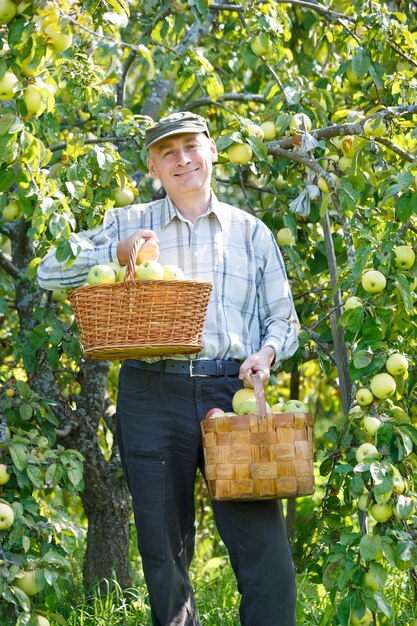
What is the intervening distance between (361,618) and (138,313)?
0.94 m

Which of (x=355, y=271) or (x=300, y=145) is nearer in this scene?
(x=355, y=271)

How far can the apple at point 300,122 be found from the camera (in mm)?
3343

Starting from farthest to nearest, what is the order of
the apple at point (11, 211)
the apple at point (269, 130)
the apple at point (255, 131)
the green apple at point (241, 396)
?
the apple at point (269, 130) → the apple at point (255, 131) → the apple at point (11, 211) → the green apple at point (241, 396)

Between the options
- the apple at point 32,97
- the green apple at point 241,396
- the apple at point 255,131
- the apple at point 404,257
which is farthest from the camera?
the apple at point 255,131

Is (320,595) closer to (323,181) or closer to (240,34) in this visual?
(323,181)

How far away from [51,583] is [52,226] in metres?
0.91

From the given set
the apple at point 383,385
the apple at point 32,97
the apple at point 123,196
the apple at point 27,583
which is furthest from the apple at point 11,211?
the apple at point 383,385

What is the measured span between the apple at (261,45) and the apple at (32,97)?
4.42 feet

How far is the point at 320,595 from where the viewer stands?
3.83 m

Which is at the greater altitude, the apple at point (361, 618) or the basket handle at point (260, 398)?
the basket handle at point (260, 398)

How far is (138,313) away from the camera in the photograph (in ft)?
7.93

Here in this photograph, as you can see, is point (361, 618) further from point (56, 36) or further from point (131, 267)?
point (56, 36)

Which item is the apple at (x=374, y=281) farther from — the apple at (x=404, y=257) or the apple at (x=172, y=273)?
the apple at (x=172, y=273)

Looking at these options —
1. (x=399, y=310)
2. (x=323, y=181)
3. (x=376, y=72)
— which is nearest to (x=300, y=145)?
(x=323, y=181)
